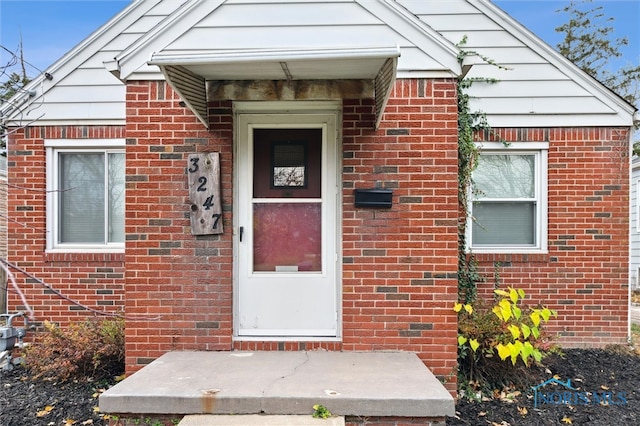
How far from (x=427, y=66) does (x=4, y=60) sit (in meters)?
3.40

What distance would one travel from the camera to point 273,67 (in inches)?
135

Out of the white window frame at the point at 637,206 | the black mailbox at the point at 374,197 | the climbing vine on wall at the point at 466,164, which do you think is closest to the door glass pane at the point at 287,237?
the black mailbox at the point at 374,197

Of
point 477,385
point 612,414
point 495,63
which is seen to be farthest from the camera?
point 495,63

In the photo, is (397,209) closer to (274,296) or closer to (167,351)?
(274,296)

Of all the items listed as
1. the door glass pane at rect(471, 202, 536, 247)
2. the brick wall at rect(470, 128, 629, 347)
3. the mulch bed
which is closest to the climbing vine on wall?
the door glass pane at rect(471, 202, 536, 247)

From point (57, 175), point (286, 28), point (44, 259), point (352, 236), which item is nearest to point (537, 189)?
point (352, 236)

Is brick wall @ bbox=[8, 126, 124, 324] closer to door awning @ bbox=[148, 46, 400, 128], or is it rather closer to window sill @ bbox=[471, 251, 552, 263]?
door awning @ bbox=[148, 46, 400, 128]

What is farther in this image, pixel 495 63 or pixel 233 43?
pixel 495 63

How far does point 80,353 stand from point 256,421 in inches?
105

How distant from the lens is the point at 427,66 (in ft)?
12.7

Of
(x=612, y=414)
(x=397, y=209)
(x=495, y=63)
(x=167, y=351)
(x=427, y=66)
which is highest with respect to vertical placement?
(x=495, y=63)

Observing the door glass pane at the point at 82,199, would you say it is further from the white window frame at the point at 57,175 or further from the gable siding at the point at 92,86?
the gable siding at the point at 92,86

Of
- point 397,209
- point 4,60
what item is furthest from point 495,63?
point 4,60

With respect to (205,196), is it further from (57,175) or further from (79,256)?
(57,175)
